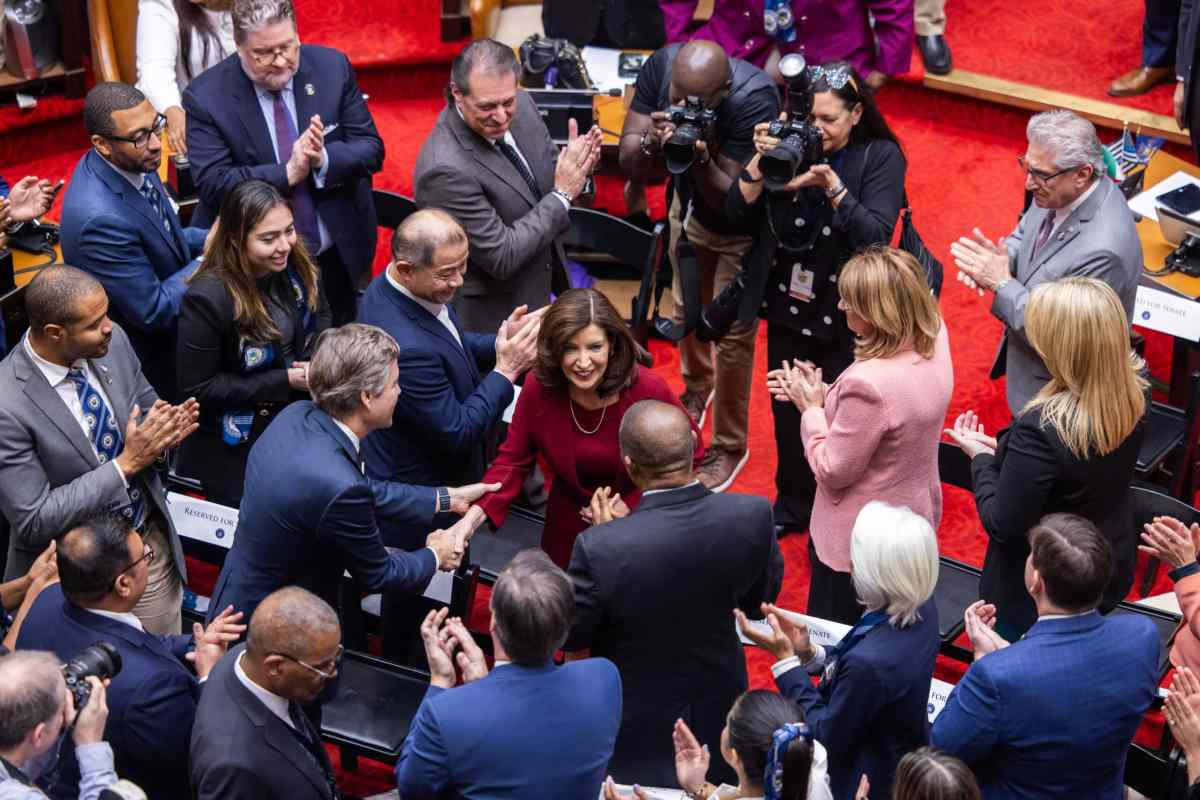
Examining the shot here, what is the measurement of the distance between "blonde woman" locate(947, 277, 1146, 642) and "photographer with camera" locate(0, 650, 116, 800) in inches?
82.3

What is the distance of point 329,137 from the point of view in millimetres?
4785

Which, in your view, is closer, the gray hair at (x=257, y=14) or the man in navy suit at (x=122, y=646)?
the man in navy suit at (x=122, y=646)

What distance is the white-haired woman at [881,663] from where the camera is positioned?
288 cm

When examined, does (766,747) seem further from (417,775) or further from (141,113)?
(141,113)

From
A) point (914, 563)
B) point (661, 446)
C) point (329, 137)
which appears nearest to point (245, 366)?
point (329, 137)

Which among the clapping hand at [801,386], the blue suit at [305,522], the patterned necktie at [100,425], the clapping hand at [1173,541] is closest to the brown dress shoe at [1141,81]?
the clapping hand at [801,386]

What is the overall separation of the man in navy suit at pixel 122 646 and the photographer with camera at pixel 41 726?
0.17m

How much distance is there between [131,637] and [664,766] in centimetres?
122

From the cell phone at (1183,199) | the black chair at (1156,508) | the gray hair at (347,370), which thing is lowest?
the black chair at (1156,508)

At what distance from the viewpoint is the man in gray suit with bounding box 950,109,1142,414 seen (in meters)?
3.89

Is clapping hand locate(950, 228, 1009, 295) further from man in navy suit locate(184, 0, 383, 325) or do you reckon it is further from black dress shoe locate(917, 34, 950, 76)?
black dress shoe locate(917, 34, 950, 76)

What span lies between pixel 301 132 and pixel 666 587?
2.41 metres

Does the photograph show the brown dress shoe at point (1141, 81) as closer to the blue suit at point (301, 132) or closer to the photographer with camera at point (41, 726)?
the blue suit at point (301, 132)

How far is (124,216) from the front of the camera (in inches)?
163
